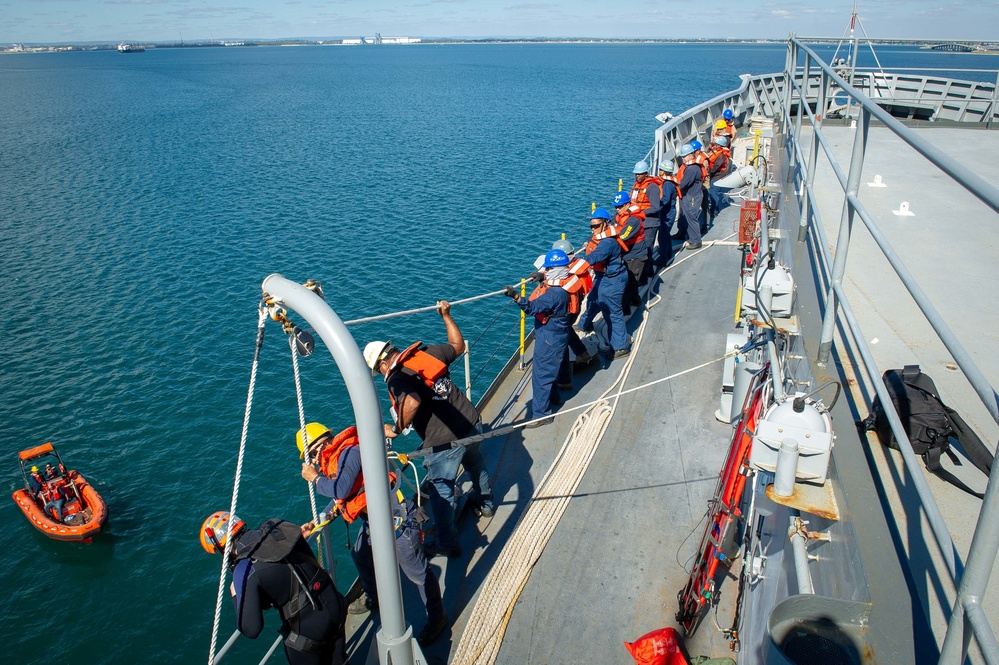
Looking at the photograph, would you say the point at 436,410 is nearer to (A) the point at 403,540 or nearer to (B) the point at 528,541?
(A) the point at 403,540

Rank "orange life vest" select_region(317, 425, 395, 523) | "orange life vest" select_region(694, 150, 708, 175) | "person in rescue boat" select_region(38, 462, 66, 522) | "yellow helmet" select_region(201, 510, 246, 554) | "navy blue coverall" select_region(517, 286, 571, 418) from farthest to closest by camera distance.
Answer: "orange life vest" select_region(694, 150, 708, 175) → "person in rescue boat" select_region(38, 462, 66, 522) → "navy blue coverall" select_region(517, 286, 571, 418) → "orange life vest" select_region(317, 425, 395, 523) → "yellow helmet" select_region(201, 510, 246, 554)

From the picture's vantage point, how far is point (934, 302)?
5559 millimetres

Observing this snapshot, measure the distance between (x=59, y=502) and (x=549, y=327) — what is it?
998 centimetres

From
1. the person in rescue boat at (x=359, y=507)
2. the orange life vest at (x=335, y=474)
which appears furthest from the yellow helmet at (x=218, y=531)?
the orange life vest at (x=335, y=474)

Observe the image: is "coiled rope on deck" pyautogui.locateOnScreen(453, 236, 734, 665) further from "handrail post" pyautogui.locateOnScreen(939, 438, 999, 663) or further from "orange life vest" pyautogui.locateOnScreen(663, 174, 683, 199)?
"orange life vest" pyautogui.locateOnScreen(663, 174, 683, 199)

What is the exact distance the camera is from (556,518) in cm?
589

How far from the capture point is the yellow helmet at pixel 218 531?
14.0 ft

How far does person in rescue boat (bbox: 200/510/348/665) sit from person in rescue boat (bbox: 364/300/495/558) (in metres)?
1.13

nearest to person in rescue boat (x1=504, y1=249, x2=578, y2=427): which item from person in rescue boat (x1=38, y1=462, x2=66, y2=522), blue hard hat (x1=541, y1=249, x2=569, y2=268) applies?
blue hard hat (x1=541, y1=249, x2=569, y2=268)

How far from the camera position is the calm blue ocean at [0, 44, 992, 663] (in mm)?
11195

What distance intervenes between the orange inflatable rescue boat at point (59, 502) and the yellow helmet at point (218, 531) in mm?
9018

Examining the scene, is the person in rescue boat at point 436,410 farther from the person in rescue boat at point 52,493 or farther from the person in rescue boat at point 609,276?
the person in rescue boat at point 52,493

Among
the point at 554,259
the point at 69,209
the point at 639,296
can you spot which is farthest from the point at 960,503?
the point at 69,209

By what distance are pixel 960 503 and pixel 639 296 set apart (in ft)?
22.8
